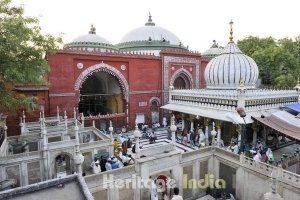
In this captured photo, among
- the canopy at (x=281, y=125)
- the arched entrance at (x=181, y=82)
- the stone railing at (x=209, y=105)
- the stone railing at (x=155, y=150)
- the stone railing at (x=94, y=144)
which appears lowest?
the stone railing at (x=94, y=144)

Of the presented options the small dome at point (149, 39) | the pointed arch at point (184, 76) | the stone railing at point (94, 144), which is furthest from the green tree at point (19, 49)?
the small dome at point (149, 39)

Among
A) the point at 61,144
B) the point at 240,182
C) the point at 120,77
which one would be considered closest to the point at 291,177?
the point at 240,182

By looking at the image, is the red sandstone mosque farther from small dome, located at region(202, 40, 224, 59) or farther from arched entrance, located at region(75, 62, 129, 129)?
small dome, located at region(202, 40, 224, 59)

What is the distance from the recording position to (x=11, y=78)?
726cm

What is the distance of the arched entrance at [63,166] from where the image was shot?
10316 millimetres

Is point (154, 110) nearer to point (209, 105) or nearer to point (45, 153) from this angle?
point (209, 105)

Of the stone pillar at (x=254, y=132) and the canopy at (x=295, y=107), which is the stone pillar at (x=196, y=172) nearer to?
the stone pillar at (x=254, y=132)

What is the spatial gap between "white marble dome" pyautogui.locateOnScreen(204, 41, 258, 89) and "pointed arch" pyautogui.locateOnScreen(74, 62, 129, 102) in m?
5.96

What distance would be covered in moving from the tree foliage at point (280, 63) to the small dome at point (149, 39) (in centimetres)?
808

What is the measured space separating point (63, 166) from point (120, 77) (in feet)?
24.8

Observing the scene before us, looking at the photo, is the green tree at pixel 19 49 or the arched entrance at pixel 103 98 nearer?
the green tree at pixel 19 49

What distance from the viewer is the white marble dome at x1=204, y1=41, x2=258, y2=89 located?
14.0 metres

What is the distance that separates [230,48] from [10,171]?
529 inches

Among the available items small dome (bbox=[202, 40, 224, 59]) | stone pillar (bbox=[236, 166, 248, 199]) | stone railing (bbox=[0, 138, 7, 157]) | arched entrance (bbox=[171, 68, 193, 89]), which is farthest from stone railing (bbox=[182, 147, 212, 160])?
small dome (bbox=[202, 40, 224, 59])
